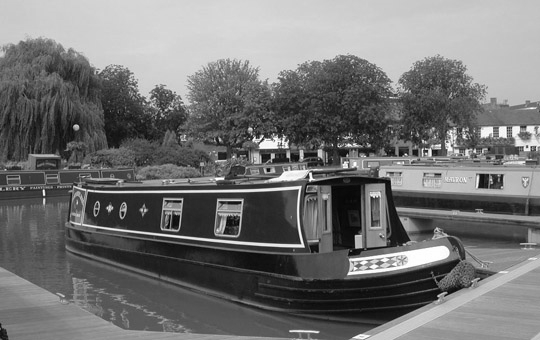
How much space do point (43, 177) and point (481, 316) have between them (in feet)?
107

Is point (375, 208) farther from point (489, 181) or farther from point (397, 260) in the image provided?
point (489, 181)

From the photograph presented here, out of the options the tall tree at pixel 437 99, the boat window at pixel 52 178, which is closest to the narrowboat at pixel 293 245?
the boat window at pixel 52 178

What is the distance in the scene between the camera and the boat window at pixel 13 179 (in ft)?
114

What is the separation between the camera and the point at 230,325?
1040 centimetres

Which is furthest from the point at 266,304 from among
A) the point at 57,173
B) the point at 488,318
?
the point at 57,173

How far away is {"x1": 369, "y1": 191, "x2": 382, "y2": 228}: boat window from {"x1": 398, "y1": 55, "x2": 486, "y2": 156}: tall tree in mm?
42546

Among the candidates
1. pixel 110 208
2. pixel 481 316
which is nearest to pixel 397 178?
pixel 110 208

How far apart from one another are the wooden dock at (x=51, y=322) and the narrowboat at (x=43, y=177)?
82.9 ft

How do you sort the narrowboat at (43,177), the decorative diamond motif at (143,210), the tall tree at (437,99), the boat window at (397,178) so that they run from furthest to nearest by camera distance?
the tall tree at (437,99)
the narrowboat at (43,177)
the boat window at (397,178)
the decorative diamond motif at (143,210)

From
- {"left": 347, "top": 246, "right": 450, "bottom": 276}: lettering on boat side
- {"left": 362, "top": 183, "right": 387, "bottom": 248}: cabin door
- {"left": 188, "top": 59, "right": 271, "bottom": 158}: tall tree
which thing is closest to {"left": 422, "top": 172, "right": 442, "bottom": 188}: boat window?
{"left": 362, "top": 183, "right": 387, "bottom": 248}: cabin door

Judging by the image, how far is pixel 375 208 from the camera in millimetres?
11078

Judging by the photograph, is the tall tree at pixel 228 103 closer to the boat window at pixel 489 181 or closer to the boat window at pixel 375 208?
the boat window at pixel 489 181

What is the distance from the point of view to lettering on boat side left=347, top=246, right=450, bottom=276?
9.08 meters

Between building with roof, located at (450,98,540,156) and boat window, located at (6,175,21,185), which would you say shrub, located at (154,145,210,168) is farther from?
building with roof, located at (450,98,540,156)
